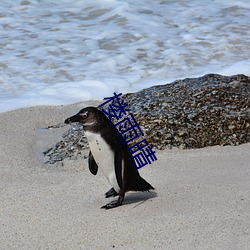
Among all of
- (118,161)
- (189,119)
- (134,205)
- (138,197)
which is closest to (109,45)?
(189,119)

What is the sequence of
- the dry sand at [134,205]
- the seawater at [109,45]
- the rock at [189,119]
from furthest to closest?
the seawater at [109,45] → the rock at [189,119] → the dry sand at [134,205]

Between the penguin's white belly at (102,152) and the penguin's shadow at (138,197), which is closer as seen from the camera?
the penguin's white belly at (102,152)

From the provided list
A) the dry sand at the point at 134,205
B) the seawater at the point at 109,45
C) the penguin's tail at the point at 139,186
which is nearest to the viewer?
the dry sand at the point at 134,205

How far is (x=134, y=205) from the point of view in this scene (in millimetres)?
3557

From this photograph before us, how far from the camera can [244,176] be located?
4.03 metres

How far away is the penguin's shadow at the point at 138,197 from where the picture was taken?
142 inches

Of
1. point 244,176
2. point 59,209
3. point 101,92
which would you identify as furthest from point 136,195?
point 101,92

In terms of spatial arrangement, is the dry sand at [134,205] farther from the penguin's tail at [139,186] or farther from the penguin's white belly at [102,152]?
the penguin's white belly at [102,152]

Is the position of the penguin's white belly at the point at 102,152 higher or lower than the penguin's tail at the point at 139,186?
higher

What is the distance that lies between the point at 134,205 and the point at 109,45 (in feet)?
17.5

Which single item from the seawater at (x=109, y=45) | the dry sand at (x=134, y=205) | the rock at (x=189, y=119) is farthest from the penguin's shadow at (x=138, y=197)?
the seawater at (x=109, y=45)

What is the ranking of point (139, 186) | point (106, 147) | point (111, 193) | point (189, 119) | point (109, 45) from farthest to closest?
point (109, 45) < point (189, 119) < point (111, 193) < point (139, 186) < point (106, 147)

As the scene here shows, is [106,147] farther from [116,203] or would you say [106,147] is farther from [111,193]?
[111,193]

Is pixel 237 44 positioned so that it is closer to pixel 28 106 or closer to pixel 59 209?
pixel 28 106
